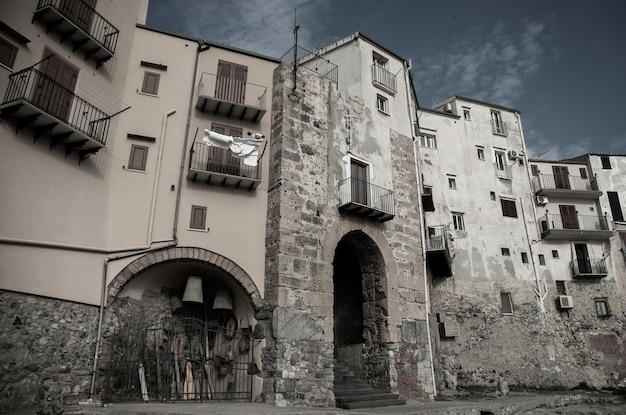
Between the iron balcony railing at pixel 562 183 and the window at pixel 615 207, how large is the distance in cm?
112

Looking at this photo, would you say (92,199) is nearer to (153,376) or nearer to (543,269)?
(153,376)

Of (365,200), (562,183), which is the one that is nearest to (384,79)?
(365,200)

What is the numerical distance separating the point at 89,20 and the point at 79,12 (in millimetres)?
329

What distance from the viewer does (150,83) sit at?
14219mm

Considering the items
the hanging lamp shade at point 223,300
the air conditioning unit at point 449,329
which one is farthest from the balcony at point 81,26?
the air conditioning unit at point 449,329

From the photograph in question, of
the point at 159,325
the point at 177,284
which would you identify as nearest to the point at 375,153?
the point at 177,284

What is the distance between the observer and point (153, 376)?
1228cm

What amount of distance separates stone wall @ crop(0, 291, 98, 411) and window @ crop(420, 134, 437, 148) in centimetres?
1919

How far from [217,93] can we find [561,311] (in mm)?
21276

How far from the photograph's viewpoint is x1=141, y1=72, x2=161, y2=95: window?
14.1m

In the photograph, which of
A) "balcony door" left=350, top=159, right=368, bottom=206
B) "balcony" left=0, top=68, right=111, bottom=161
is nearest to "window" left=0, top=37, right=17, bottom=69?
"balcony" left=0, top=68, right=111, bottom=161

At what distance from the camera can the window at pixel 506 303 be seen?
23497 mm

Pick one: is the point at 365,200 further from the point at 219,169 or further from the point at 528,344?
the point at 528,344

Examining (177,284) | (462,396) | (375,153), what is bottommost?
(462,396)
